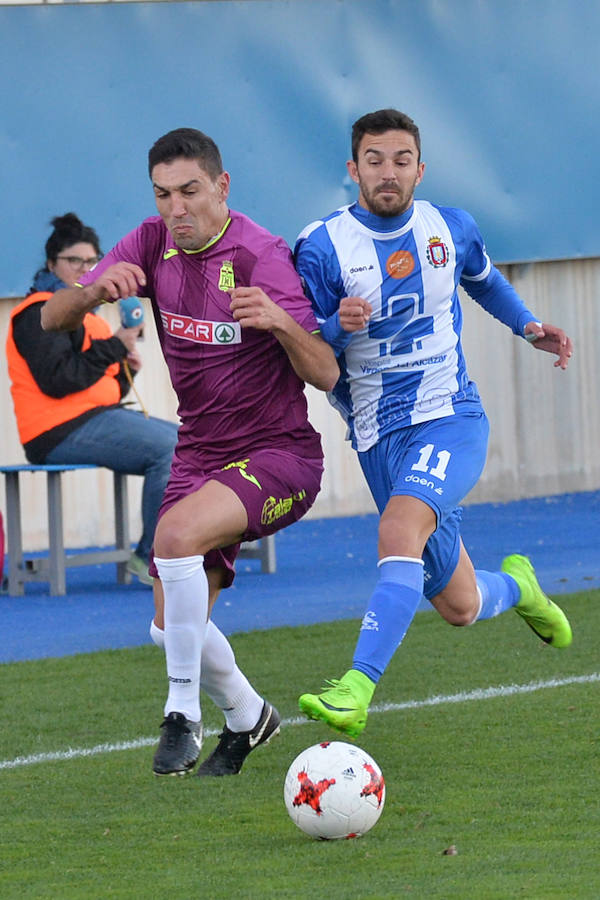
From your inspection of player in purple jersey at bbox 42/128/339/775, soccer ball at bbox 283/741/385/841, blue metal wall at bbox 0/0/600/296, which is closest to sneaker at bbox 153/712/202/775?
player in purple jersey at bbox 42/128/339/775

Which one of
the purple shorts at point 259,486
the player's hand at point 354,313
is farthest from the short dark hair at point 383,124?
the purple shorts at point 259,486

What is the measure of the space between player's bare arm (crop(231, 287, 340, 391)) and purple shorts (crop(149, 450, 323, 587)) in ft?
0.94

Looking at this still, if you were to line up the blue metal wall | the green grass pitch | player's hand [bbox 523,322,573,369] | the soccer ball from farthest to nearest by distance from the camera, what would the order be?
the blue metal wall
player's hand [bbox 523,322,573,369]
the soccer ball
the green grass pitch

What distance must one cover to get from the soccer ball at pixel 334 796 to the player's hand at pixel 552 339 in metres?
1.99

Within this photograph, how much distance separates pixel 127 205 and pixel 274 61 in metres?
1.72

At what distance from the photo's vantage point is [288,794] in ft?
14.9

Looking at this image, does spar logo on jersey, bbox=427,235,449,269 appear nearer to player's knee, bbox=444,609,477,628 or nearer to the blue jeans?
player's knee, bbox=444,609,477,628

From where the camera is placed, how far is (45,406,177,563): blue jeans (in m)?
9.80

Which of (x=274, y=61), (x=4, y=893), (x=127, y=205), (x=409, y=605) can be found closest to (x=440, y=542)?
(x=409, y=605)

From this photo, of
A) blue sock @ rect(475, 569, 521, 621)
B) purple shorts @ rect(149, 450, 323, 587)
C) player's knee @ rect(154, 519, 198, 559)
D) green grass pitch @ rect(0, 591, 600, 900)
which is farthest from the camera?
blue sock @ rect(475, 569, 521, 621)

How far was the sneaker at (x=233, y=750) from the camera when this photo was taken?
5.48 metres

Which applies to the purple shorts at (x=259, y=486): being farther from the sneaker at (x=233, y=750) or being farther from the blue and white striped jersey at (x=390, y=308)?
the sneaker at (x=233, y=750)

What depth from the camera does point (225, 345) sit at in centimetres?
537

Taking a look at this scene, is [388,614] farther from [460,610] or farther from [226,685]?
[460,610]
